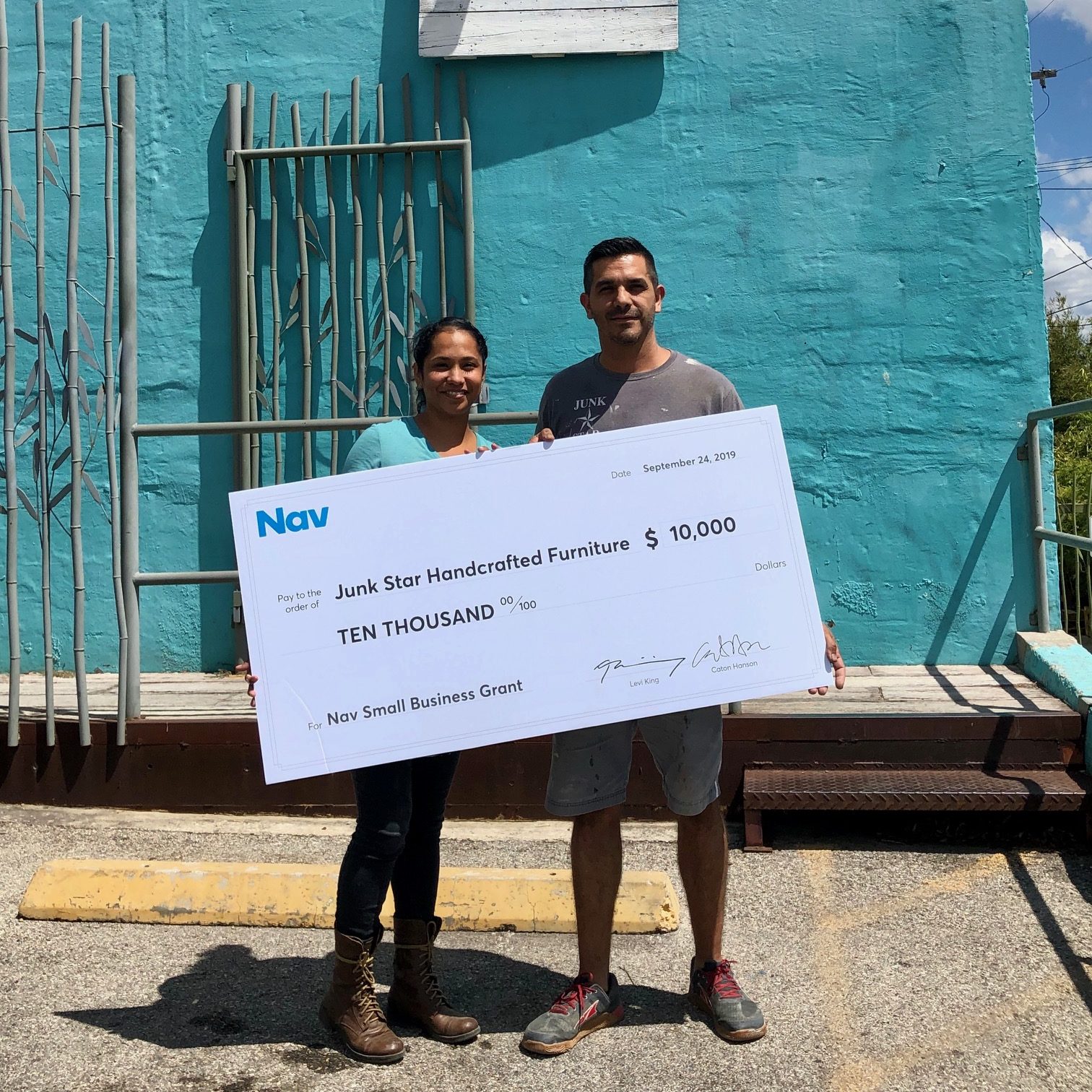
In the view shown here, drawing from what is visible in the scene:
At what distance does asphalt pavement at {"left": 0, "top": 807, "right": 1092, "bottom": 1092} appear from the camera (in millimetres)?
2699

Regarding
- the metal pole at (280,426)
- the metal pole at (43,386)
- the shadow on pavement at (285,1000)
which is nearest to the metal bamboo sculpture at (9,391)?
the metal pole at (43,386)

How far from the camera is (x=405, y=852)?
2.97 metres

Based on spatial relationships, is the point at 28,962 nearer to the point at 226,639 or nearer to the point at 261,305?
the point at 226,639

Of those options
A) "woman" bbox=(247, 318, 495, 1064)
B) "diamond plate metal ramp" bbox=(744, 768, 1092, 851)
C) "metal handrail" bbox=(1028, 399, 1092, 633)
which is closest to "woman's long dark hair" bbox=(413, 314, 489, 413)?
"woman" bbox=(247, 318, 495, 1064)

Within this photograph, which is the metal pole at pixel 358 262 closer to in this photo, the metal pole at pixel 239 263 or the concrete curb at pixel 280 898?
the metal pole at pixel 239 263

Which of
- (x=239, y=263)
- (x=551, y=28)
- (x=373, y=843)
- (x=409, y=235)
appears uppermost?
(x=551, y=28)

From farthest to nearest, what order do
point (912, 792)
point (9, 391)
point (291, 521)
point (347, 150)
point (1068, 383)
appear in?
point (1068, 383), point (347, 150), point (9, 391), point (912, 792), point (291, 521)

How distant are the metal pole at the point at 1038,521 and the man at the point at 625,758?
301 centimetres

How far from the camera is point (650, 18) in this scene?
18.5 ft

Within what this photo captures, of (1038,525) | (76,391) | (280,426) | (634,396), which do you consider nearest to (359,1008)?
(634,396)

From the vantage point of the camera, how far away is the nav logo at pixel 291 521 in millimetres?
2748

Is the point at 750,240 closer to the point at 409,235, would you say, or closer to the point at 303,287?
the point at 409,235
